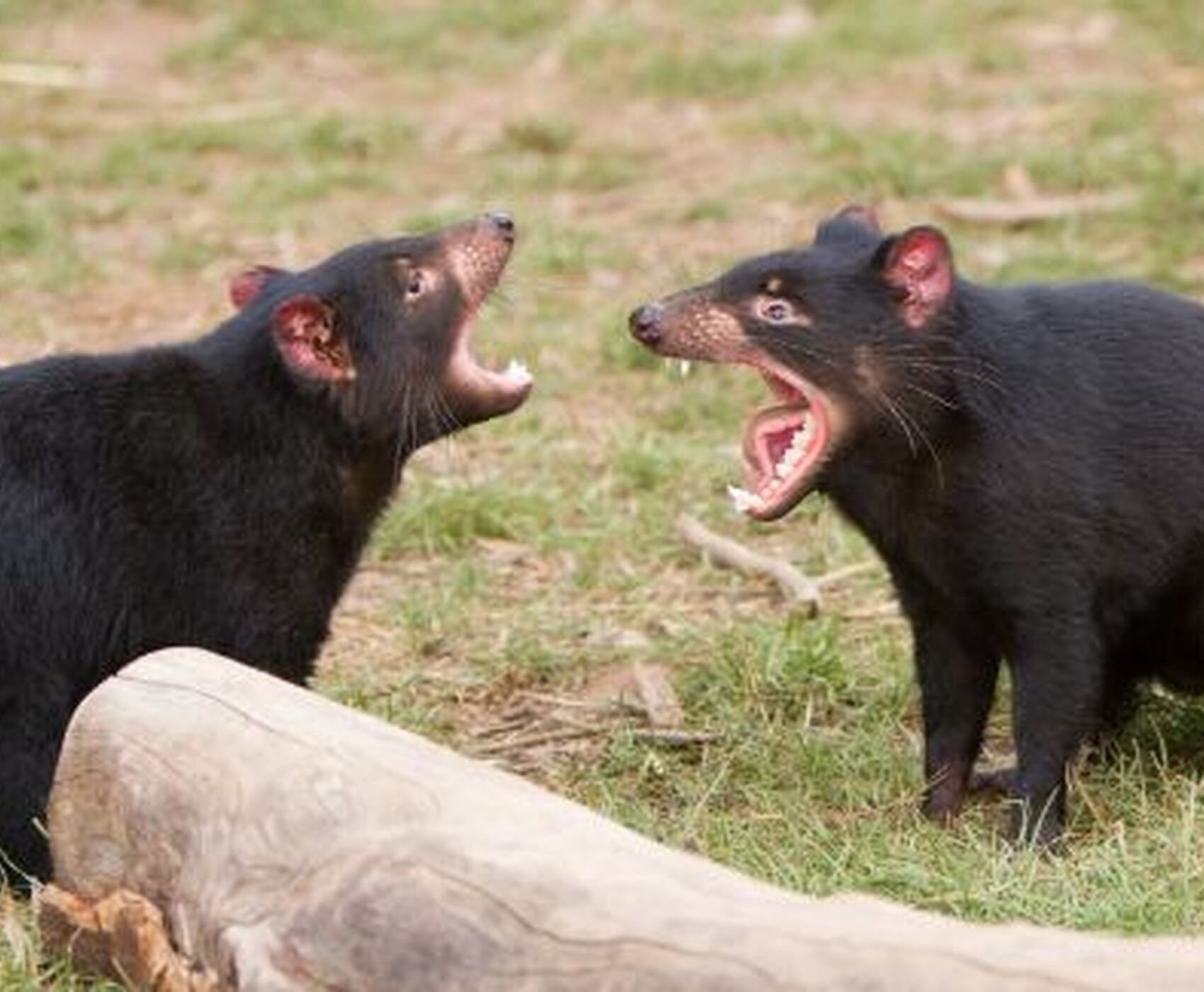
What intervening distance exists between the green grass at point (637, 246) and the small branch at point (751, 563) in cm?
4

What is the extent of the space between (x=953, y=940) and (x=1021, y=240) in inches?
238

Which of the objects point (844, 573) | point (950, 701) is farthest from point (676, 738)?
point (844, 573)

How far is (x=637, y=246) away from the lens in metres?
9.27

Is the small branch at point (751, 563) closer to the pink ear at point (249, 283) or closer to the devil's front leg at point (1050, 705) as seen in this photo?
the devil's front leg at point (1050, 705)

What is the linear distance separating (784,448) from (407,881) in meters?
1.72

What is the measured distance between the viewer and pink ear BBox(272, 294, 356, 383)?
501cm

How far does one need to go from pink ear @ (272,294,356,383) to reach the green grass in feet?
3.05

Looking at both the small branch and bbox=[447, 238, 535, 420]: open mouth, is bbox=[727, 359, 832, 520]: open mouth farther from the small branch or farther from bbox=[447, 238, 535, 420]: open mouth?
the small branch

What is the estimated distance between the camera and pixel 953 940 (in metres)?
3.25

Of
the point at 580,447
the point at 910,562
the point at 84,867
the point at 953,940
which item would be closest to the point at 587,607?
the point at 580,447

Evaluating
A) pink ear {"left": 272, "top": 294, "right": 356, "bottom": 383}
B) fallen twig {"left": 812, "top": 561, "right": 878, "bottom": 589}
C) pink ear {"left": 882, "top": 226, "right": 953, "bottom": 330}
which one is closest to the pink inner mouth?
pink ear {"left": 272, "top": 294, "right": 356, "bottom": 383}

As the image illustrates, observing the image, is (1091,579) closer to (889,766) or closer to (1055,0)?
(889,766)

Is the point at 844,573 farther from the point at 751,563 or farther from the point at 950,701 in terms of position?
the point at 950,701

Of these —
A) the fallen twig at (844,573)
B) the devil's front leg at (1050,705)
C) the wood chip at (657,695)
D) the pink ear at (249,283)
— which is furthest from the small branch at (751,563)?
the pink ear at (249,283)
